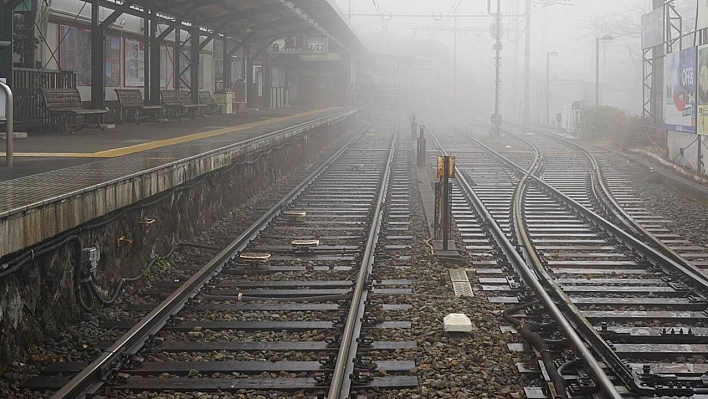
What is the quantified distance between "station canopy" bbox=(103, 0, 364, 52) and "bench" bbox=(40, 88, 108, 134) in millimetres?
2060

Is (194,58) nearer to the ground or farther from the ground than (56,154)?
farther from the ground

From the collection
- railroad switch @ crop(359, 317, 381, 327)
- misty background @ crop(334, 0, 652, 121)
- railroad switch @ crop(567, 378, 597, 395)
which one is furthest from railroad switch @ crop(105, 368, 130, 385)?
misty background @ crop(334, 0, 652, 121)

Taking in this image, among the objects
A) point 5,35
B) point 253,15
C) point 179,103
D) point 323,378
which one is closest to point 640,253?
point 323,378

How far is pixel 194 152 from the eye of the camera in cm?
1147

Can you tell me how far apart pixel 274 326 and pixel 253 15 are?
56.0 ft

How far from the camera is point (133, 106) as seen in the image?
1942 centimetres

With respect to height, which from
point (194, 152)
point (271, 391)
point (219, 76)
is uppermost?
point (219, 76)

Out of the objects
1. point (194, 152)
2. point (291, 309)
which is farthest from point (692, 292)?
point (194, 152)

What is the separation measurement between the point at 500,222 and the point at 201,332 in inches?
261

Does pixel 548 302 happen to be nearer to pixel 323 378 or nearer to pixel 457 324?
pixel 457 324

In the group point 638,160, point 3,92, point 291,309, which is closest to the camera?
point 291,309

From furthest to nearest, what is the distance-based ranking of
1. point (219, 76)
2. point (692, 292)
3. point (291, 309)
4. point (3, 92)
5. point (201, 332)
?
point (219, 76) → point (3, 92) → point (692, 292) → point (291, 309) → point (201, 332)

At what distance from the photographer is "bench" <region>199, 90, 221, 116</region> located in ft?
83.1

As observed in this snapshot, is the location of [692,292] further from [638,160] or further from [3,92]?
[638,160]
